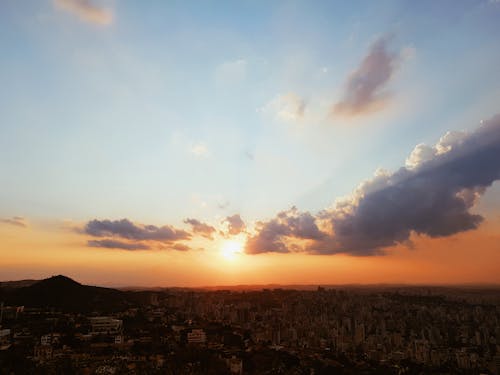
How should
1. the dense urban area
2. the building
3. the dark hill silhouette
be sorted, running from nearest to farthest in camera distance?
the dense urban area
the building
the dark hill silhouette

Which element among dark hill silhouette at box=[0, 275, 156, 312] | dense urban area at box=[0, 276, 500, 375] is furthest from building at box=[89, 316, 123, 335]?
dark hill silhouette at box=[0, 275, 156, 312]

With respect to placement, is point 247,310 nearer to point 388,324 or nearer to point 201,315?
point 201,315

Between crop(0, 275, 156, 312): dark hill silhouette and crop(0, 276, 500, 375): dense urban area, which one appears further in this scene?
crop(0, 275, 156, 312): dark hill silhouette

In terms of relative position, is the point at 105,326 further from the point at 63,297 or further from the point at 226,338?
the point at 63,297

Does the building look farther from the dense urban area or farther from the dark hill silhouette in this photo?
the dark hill silhouette

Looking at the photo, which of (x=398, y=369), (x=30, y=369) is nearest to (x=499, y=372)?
(x=398, y=369)

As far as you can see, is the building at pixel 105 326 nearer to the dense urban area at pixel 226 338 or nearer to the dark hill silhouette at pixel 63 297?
the dense urban area at pixel 226 338

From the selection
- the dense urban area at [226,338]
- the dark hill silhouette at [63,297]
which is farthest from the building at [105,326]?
the dark hill silhouette at [63,297]
